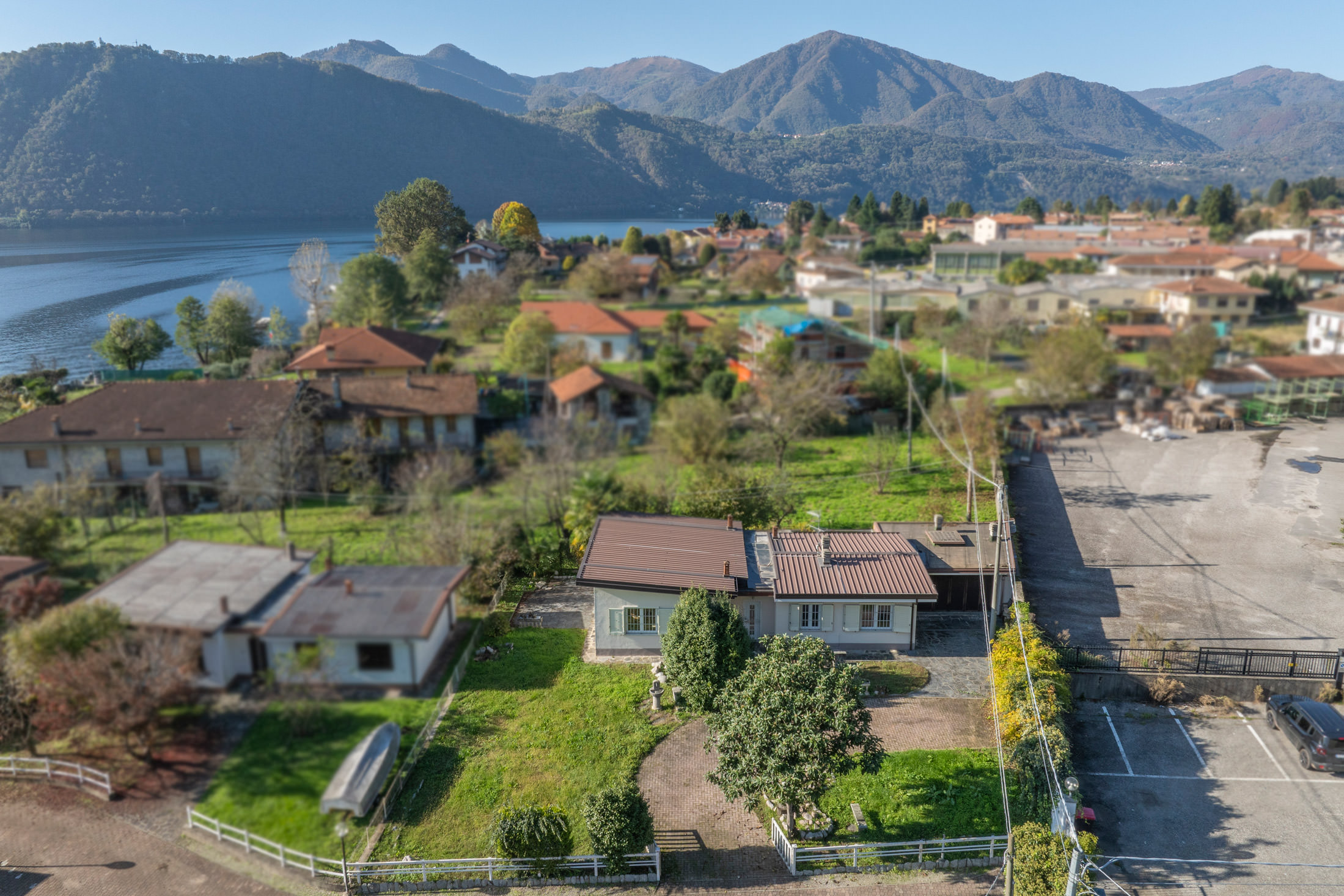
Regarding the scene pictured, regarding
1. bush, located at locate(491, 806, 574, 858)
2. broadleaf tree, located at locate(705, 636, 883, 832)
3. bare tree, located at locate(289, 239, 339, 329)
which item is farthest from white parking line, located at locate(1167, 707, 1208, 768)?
bare tree, located at locate(289, 239, 339, 329)

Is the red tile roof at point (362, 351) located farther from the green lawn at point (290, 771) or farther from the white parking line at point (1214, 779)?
the white parking line at point (1214, 779)

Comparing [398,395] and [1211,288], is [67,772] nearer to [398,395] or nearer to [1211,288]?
[398,395]

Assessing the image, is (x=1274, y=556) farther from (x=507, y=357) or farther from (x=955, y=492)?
(x=507, y=357)

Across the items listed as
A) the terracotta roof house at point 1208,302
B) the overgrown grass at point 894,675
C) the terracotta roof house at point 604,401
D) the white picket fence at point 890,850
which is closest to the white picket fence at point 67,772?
the white picket fence at point 890,850

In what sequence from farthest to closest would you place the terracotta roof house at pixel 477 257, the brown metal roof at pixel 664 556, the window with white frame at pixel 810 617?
the window with white frame at pixel 810 617, the brown metal roof at pixel 664 556, the terracotta roof house at pixel 477 257

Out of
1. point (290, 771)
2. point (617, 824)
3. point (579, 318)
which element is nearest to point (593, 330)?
point (579, 318)

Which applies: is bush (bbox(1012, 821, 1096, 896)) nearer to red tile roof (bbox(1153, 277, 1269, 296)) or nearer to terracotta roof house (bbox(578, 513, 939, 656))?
terracotta roof house (bbox(578, 513, 939, 656))
